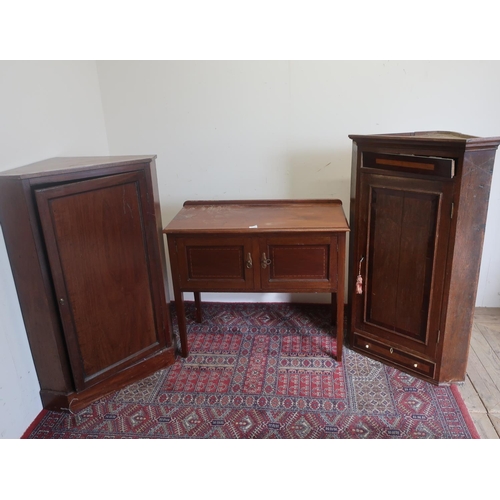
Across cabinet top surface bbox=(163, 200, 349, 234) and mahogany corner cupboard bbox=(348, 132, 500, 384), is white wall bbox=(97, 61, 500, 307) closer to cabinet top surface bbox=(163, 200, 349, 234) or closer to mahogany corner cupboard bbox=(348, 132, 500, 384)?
cabinet top surface bbox=(163, 200, 349, 234)

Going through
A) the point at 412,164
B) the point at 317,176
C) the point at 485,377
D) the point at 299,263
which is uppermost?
the point at 412,164

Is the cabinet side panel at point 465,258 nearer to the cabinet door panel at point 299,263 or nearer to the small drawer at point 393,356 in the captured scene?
the small drawer at point 393,356

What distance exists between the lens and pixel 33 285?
1.96m

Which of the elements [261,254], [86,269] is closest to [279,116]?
[261,254]

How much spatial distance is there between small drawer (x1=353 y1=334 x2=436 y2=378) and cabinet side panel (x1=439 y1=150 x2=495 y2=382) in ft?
0.27

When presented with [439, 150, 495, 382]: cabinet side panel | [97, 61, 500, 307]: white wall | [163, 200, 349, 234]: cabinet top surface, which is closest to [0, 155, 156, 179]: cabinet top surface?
[163, 200, 349, 234]: cabinet top surface

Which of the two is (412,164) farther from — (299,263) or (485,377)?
(485,377)

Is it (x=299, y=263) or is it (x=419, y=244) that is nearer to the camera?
(x=419, y=244)

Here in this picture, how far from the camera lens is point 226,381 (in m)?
2.38

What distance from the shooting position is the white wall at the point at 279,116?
2.60m

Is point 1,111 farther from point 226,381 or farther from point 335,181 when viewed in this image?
point 335,181

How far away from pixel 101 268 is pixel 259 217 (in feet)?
2.97

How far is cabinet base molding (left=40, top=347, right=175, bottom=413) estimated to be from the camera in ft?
7.06

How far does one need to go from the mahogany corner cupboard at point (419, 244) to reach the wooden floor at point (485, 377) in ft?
0.37
